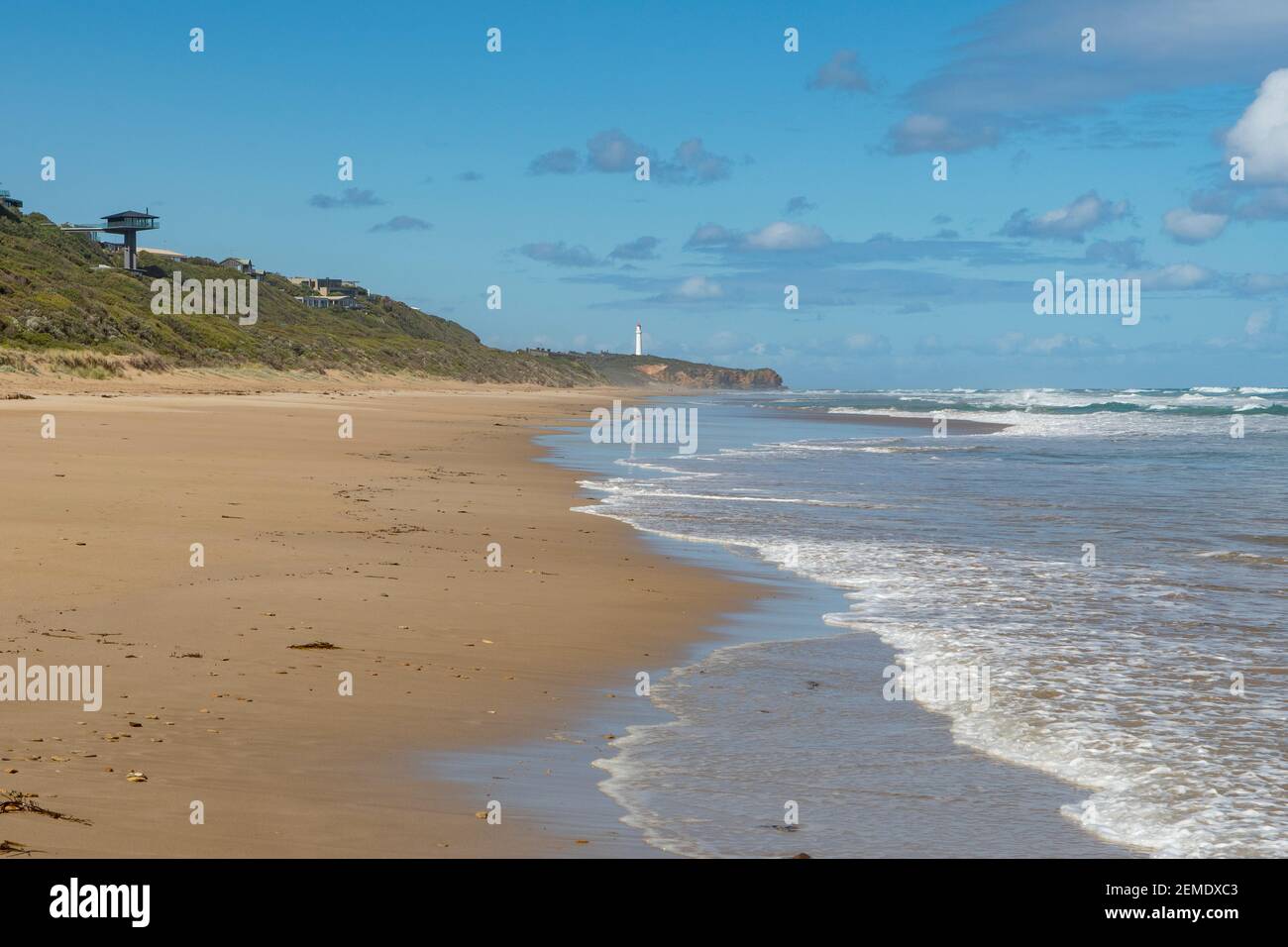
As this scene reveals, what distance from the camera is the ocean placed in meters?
5.57

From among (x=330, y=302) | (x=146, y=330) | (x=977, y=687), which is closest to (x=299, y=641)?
(x=977, y=687)

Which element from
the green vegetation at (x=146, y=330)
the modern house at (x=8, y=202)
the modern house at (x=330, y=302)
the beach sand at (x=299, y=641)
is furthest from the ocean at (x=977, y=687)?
the modern house at (x=330, y=302)

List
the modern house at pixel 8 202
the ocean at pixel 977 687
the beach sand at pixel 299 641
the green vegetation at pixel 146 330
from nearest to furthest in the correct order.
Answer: the beach sand at pixel 299 641, the ocean at pixel 977 687, the green vegetation at pixel 146 330, the modern house at pixel 8 202

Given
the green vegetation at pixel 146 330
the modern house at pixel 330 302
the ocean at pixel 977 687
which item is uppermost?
the modern house at pixel 330 302

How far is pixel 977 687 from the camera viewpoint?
8.31 meters

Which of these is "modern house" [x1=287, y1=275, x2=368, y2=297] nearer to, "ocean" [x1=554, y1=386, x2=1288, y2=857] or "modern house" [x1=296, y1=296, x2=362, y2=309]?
"modern house" [x1=296, y1=296, x2=362, y2=309]

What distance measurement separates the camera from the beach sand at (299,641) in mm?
5051

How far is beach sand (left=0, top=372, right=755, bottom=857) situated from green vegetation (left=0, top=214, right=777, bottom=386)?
31440 mm

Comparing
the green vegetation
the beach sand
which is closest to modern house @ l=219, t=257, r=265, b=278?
the green vegetation

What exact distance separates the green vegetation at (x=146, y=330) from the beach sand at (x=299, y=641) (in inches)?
1238

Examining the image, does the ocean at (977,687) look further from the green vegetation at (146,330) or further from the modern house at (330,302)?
the modern house at (330,302)
